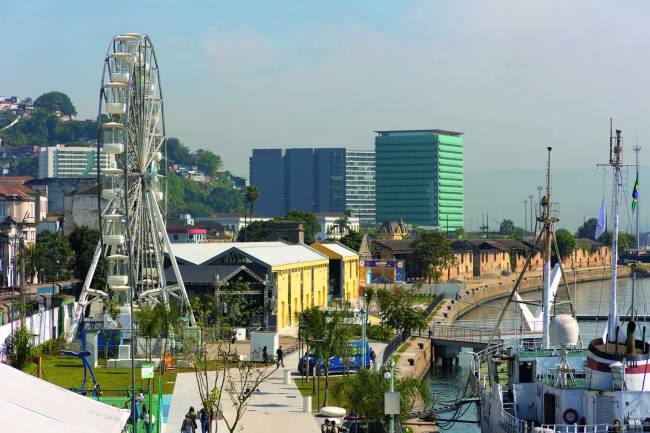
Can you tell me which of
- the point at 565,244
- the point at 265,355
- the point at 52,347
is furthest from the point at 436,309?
the point at 565,244

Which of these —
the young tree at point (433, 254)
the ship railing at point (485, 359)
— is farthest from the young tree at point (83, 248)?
the ship railing at point (485, 359)

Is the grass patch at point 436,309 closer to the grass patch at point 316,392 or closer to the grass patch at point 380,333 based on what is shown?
the grass patch at point 380,333

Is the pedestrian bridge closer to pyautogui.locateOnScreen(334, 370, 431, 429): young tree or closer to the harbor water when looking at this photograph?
the harbor water

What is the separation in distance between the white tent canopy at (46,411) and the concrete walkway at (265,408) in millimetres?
13888

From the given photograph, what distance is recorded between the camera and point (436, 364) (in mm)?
70750

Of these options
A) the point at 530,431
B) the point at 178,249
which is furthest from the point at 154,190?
the point at 530,431

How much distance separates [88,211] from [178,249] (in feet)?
227

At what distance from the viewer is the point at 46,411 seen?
21891mm

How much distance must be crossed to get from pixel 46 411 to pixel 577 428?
16363mm

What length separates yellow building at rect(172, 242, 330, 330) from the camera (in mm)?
75438

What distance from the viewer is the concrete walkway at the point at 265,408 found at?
3931 centimetres

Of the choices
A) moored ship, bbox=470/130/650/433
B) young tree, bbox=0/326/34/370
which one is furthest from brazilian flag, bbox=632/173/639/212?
young tree, bbox=0/326/34/370

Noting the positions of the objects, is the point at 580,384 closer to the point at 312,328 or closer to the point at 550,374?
the point at 550,374

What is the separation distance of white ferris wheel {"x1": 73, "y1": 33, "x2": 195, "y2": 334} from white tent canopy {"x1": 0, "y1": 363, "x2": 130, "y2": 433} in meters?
40.4
